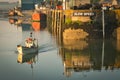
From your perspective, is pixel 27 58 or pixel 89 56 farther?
pixel 89 56

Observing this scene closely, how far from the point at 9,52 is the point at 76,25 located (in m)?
12.0

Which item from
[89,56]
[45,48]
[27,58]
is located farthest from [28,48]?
[89,56]

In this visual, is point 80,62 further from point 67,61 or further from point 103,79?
point 103,79

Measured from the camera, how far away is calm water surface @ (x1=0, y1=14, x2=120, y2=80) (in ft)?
110

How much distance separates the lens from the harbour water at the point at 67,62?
111 ft

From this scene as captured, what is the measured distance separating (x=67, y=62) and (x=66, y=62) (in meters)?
0.11

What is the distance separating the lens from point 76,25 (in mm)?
54531

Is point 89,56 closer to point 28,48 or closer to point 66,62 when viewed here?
point 66,62

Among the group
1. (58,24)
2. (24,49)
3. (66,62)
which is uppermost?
(58,24)

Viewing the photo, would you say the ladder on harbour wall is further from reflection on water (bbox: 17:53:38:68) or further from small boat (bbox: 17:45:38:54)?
reflection on water (bbox: 17:53:38:68)

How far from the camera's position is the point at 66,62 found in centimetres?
4025

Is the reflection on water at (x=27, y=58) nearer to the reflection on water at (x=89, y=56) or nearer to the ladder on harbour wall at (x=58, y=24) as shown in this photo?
the reflection on water at (x=89, y=56)

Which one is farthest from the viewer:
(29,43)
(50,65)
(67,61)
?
(29,43)

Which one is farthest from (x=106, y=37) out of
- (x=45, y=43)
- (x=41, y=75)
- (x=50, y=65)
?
(x=41, y=75)
